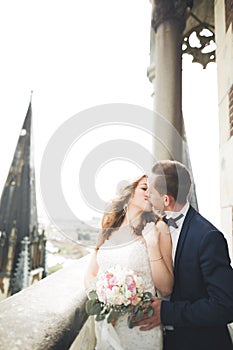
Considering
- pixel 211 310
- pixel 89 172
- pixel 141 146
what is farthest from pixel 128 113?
pixel 211 310

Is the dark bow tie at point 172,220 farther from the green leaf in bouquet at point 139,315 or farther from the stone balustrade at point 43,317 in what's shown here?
the stone balustrade at point 43,317

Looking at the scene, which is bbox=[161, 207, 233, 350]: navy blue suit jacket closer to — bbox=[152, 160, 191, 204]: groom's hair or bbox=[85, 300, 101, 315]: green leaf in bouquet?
bbox=[152, 160, 191, 204]: groom's hair

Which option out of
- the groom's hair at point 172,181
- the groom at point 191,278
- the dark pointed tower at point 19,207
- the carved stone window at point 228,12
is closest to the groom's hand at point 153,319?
the groom at point 191,278

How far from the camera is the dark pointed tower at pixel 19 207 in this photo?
6.95 m

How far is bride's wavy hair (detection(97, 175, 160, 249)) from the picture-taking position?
1084 mm

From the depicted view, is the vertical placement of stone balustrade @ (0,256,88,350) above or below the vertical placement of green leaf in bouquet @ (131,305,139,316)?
below

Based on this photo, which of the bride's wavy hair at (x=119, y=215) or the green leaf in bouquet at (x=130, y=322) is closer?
the green leaf in bouquet at (x=130, y=322)

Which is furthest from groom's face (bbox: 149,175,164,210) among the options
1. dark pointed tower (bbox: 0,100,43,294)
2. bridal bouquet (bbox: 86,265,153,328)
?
dark pointed tower (bbox: 0,100,43,294)

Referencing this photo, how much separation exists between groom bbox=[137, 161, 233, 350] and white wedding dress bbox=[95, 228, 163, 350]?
0.12 ft

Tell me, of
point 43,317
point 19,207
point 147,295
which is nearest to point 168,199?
point 147,295

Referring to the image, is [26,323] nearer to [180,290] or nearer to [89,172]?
[180,290]

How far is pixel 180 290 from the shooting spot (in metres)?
0.96

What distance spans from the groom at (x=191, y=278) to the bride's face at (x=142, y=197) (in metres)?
0.04

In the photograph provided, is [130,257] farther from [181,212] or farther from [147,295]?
[181,212]
